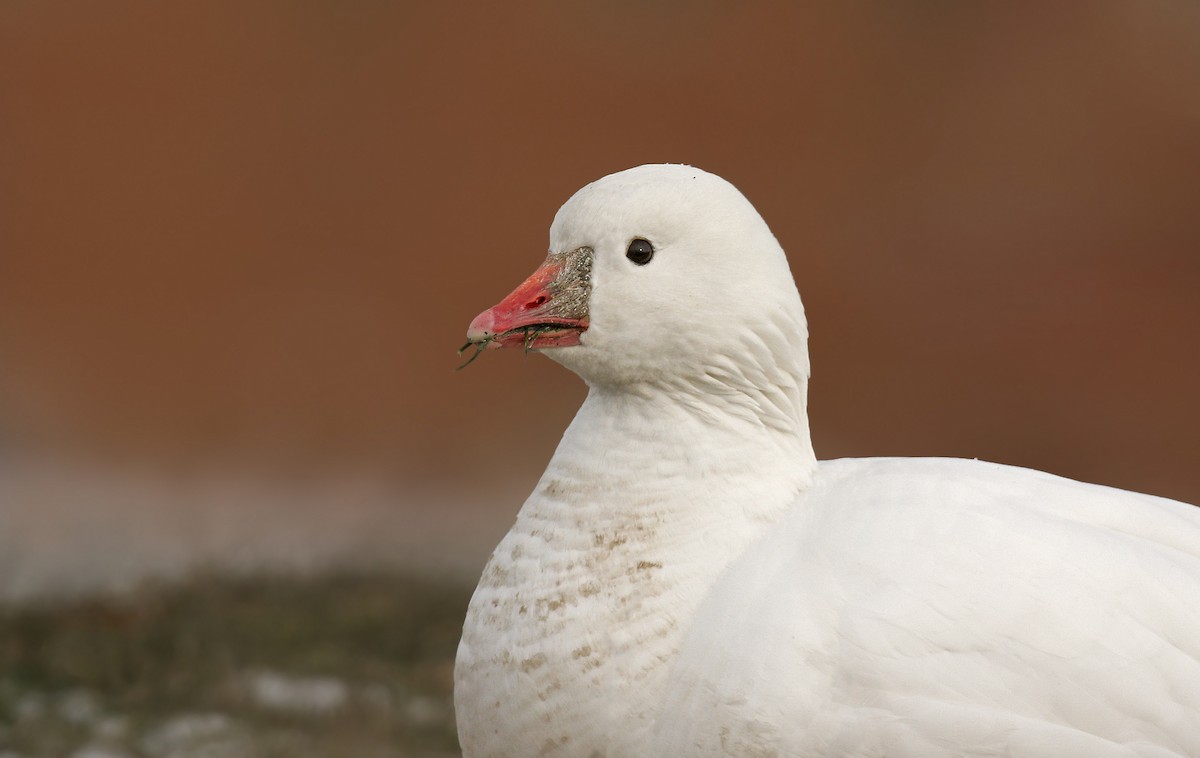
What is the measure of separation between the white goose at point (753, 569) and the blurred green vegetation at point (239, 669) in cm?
164

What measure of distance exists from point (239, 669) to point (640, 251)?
237 cm

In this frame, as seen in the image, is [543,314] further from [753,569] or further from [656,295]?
[753,569]

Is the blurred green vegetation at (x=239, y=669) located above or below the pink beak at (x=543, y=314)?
below

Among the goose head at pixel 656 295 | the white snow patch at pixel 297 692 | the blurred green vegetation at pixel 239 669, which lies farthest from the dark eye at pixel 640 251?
the white snow patch at pixel 297 692

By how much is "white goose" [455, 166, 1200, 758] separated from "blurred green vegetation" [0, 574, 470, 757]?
164 centimetres

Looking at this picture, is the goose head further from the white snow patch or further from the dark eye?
the white snow patch

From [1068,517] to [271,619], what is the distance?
2.78m

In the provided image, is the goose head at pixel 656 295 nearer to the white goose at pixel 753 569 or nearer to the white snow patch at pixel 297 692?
the white goose at pixel 753 569

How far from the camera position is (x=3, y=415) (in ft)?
15.3

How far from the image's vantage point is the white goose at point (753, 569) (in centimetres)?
164

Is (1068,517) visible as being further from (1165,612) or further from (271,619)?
(271,619)

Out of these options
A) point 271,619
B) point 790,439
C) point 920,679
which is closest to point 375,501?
point 271,619

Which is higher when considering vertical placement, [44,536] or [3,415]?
[3,415]

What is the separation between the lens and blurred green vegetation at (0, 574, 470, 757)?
132 inches
